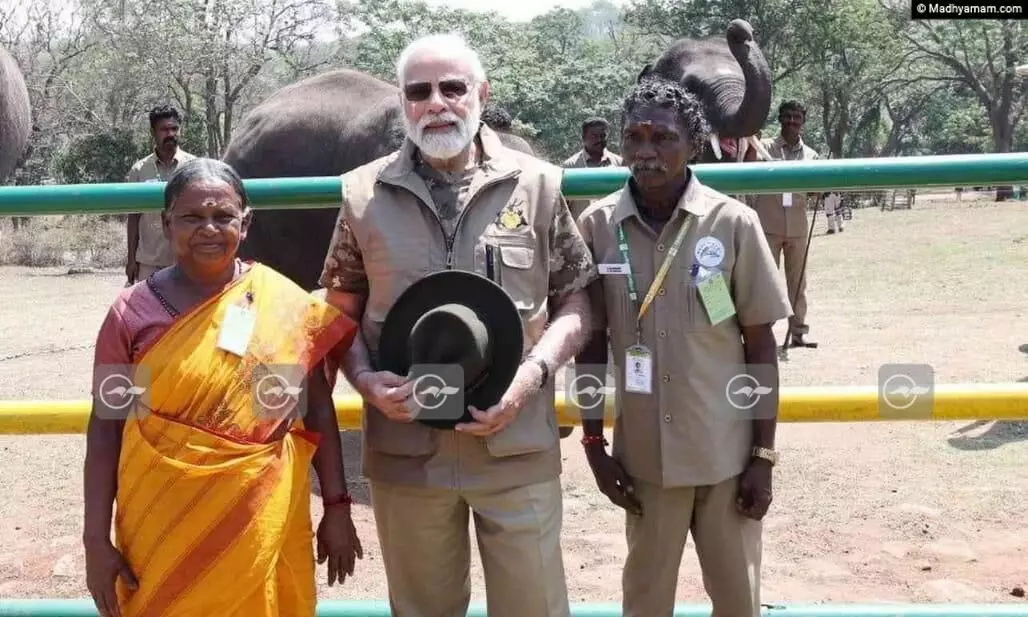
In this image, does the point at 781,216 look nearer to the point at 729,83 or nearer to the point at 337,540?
the point at 729,83

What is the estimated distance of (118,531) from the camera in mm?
2318

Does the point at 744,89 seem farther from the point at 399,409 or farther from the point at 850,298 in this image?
the point at 399,409

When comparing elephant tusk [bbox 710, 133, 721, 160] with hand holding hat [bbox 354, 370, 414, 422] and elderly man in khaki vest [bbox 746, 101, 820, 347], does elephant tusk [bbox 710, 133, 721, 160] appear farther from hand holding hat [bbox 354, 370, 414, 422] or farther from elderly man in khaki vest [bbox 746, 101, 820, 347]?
hand holding hat [bbox 354, 370, 414, 422]

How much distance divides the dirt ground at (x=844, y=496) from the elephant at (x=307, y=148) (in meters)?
1.44

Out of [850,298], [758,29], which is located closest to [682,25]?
[758,29]

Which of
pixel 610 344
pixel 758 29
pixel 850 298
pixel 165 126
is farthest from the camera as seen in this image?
pixel 758 29

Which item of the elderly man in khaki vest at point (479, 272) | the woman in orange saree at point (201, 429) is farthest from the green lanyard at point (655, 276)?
the woman in orange saree at point (201, 429)

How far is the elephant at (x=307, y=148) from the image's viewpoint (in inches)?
254

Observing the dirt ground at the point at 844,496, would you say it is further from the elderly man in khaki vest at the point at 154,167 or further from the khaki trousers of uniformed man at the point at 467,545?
the khaki trousers of uniformed man at the point at 467,545

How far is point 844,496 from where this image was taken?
491cm

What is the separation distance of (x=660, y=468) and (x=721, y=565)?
10.7 inches

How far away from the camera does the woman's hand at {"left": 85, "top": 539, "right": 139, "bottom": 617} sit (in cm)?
227

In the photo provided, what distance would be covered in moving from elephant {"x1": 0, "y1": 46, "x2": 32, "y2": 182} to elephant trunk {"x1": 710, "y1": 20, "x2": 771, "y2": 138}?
16.4 ft

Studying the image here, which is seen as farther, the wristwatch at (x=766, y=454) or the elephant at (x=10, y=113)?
the elephant at (x=10, y=113)
